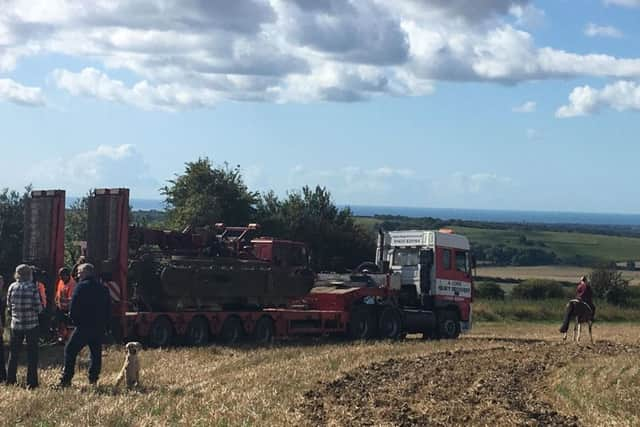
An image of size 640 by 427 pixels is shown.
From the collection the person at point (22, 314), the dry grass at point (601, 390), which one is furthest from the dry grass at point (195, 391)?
the dry grass at point (601, 390)

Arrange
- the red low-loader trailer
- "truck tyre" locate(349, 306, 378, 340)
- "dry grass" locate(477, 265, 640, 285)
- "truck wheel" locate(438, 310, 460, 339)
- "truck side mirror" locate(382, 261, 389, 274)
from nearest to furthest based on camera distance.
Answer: the red low-loader trailer
"truck tyre" locate(349, 306, 378, 340)
"truck side mirror" locate(382, 261, 389, 274)
"truck wheel" locate(438, 310, 460, 339)
"dry grass" locate(477, 265, 640, 285)

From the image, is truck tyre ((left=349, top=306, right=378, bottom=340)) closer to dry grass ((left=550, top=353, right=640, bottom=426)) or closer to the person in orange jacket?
dry grass ((left=550, top=353, right=640, bottom=426))

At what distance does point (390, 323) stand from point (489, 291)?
28.3 metres

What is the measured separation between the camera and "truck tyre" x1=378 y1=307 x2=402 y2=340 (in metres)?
26.9

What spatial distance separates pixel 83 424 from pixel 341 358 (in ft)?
28.3

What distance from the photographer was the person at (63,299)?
21.4 meters

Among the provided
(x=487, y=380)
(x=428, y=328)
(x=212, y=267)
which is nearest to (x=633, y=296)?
(x=428, y=328)

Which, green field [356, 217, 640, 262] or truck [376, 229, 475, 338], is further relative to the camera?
green field [356, 217, 640, 262]

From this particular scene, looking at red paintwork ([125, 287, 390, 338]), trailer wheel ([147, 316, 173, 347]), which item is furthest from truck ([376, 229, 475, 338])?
trailer wheel ([147, 316, 173, 347])

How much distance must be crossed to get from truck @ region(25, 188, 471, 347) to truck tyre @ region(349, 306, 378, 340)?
26mm

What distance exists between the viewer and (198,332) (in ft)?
76.1

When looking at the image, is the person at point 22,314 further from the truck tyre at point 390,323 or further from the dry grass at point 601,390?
the truck tyre at point 390,323

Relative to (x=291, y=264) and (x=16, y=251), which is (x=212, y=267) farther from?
(x=16, y=251)

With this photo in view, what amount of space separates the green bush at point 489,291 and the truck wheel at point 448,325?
23.4 m
